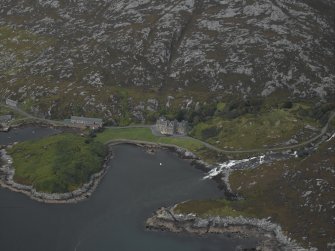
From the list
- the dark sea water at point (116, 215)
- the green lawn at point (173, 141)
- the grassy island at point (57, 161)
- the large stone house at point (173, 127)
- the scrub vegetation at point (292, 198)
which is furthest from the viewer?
the large stone house at point (173, 127)

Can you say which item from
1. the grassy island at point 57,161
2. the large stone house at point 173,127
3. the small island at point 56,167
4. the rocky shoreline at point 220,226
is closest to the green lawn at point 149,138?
the large stone house at point 173,127

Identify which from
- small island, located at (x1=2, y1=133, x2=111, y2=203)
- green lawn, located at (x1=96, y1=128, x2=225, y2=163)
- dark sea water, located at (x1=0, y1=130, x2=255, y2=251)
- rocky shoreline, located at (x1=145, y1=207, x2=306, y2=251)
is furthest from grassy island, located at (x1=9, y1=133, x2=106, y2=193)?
rocky shoreline, located at (x1=145, y1=207, x2=306, y2=251)

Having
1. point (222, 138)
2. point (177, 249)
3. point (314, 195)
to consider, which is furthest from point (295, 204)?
point (222, 138)

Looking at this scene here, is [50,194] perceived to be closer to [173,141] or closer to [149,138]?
[149,138]

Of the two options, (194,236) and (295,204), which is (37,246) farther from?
(295,204)

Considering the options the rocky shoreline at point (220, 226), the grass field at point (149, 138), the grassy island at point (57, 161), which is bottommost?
the grass field at point (149, 138)

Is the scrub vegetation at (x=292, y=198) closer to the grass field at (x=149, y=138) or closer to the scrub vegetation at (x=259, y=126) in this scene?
the scrub vegetation at (x=259, y=126)

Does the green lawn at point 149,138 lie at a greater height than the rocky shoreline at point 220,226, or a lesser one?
lesser
